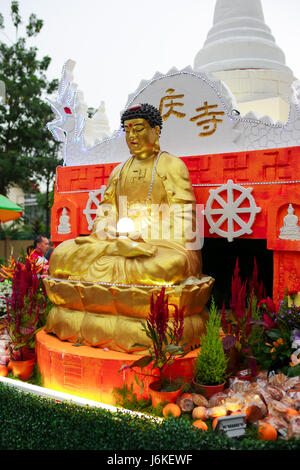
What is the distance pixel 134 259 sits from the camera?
367cm

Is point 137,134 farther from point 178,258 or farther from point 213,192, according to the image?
point 178,258

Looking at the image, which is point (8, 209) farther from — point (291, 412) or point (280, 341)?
point (291, 412)

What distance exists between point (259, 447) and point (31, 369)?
2416 millimetres

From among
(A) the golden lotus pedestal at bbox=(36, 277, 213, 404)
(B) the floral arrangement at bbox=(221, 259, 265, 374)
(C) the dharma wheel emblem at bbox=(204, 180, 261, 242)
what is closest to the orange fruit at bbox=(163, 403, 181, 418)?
(A) the golden lotus pedestal at bbox=(36, 277, 213, 404)

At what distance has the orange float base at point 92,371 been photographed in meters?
3.32

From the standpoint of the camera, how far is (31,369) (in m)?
3.93

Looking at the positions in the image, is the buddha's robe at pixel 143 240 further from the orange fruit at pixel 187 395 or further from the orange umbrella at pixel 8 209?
the orange umbrella at pixel 8 209

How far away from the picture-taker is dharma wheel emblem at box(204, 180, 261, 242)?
459cm

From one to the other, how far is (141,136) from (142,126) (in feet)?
0.36

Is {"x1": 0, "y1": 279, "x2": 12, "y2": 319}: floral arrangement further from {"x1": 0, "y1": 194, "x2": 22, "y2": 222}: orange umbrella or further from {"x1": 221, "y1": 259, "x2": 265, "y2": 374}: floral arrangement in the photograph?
{"x1": 221, "y1": 259, "x2": 265, "y2": 374}: floral arrangement

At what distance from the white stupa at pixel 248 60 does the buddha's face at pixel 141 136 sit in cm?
248

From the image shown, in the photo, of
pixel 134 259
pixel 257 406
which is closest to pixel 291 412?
pixel 257 406

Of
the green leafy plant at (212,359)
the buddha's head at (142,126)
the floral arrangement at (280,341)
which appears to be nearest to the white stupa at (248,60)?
the buddha's head at (142,126)

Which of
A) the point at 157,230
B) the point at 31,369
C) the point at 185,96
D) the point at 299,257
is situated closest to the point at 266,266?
the point at 299,257
